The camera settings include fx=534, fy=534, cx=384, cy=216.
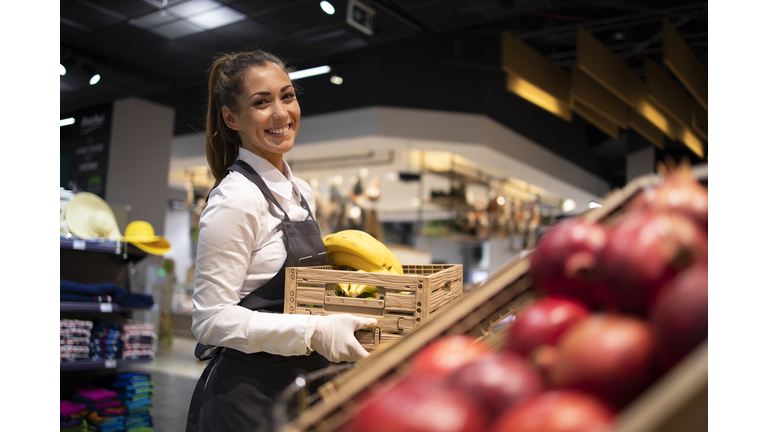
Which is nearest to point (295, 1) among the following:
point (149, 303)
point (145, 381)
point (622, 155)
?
point (149, 303)

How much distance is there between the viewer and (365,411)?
1.35 ft

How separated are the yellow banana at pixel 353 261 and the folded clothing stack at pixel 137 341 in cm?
295

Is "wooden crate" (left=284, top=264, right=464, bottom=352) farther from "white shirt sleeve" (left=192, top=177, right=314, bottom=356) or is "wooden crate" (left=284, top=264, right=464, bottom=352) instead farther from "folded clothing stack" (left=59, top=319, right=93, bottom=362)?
"folded clothing stack" (left=59, top=319, right=93, bottom=362)

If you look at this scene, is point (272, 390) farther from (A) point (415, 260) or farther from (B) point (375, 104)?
(A) point (415, 260)

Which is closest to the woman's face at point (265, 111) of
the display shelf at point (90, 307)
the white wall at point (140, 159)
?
the display shelf at point (90, 307)

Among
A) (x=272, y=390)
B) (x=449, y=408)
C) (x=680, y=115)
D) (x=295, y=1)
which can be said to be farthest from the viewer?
(x=680, y=115)

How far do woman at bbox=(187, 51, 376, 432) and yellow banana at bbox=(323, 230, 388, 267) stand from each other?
0.26 feet

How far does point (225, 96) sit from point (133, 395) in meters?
3.30

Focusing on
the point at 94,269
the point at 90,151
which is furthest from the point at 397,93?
the point at 94,269

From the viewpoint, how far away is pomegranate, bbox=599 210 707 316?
426 mm

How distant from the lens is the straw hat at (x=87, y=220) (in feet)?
13.9

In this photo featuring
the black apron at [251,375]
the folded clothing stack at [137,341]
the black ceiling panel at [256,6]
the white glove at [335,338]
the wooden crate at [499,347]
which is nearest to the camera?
the wooden crate at [499,347]

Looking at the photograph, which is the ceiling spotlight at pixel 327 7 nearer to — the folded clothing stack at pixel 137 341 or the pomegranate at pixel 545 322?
the folded clothing stack at pixel 137 341

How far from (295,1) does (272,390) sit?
4.42 m
